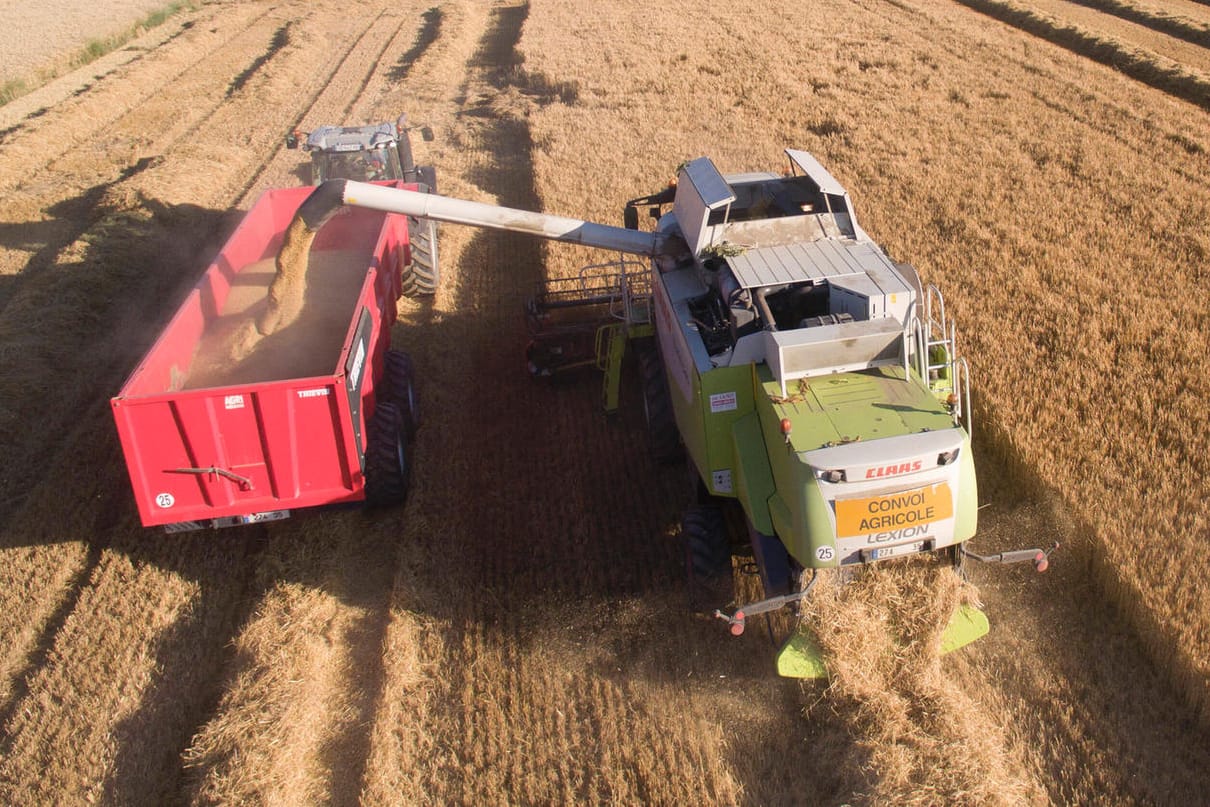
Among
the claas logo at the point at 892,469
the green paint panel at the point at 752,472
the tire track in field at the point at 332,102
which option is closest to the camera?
the claas logo at the point at 892,469

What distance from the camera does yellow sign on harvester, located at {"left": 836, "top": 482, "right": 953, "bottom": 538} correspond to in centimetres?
520

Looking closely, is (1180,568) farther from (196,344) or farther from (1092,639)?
(196,344)

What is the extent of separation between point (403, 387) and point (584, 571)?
2.72 m

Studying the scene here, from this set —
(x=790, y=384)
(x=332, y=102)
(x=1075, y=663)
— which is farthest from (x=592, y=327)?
(x=332, y=102)

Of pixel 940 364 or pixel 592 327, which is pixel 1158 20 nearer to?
pixel 592 327

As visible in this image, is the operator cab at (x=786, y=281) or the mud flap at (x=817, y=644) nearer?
the mud flap at (x=817, y=644)

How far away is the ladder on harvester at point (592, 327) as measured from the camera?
8.78 m

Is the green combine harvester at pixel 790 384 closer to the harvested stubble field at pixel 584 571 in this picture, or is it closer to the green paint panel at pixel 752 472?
the green paint panel at pixel 752 472

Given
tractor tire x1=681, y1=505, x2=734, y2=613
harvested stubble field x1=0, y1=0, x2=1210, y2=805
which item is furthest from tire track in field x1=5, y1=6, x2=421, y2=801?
tractor tire x1=681, y1=505, x2=734, y2=613

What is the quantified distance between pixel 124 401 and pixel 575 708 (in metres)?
3.77

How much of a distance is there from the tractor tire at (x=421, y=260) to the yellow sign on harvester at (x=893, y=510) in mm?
7438

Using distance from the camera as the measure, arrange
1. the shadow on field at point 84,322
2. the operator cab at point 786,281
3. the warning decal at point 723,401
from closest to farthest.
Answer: the operator cab at point 786,281
the warning decal at point 723,401
the shadow on field at point 84,322

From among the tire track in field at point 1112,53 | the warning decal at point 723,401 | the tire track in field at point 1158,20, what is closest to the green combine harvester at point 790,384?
the warning decal at point 723,401

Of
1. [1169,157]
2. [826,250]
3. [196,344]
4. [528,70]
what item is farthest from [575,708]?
[528,70]
